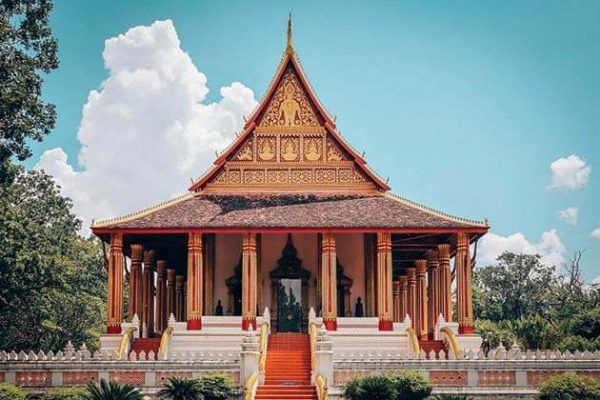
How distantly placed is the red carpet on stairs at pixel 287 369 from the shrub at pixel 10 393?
6362 millimetres

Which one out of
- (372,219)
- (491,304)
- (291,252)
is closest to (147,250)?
(291,252)

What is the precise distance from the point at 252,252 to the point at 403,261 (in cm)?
1447

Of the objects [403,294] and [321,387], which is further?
[403,294]

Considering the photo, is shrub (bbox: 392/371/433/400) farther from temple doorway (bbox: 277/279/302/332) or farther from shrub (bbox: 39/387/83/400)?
temple doorway (bbox: 277/279/302/332)

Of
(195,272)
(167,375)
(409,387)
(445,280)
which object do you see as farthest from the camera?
(445,280)

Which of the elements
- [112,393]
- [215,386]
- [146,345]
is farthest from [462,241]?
[112,393]

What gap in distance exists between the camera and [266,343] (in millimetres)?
33344

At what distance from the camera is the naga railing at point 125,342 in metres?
34.6

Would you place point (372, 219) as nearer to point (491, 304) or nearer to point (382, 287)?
point (382, 287)

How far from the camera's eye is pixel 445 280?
1604 inches

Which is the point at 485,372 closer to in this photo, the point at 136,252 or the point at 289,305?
the point at 289,305

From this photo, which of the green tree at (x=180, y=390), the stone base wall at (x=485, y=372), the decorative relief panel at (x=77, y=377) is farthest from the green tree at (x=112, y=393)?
the stone base wall at (x=485, y=372)

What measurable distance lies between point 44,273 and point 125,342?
9.60m

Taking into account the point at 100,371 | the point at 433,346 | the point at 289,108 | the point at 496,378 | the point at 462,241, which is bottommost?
the point at 496,378
